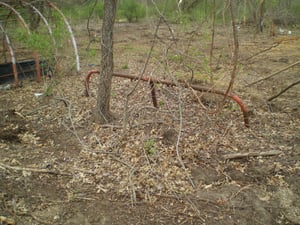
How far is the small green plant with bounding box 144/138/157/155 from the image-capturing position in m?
3.73

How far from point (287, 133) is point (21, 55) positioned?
26.6ft

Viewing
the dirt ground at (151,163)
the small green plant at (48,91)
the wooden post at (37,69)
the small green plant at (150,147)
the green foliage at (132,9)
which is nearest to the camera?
the dirt ground at (151,163)

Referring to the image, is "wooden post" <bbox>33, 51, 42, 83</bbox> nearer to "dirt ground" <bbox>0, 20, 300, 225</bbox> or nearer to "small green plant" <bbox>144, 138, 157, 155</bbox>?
"dirt ground" <bbox>0, 20, 300, 225</bbox>

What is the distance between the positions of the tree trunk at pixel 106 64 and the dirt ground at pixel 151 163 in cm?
20

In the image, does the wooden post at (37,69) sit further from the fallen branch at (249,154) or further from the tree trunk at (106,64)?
the fallen branch at (249,154)

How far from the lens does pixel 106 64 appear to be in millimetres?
4301

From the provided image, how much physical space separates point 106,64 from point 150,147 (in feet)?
4.63

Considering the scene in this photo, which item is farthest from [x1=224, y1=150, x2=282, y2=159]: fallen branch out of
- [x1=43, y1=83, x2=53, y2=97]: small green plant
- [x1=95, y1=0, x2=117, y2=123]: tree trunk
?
[x1=43, y1=83, x2=53, y2=97]: small green plant

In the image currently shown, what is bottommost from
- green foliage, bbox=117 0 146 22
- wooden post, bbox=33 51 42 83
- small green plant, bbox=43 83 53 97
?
small green plant, bbox=43 83 53 97

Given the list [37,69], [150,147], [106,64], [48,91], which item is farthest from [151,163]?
[37,69]

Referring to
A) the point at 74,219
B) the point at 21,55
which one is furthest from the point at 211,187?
the point at 21,55

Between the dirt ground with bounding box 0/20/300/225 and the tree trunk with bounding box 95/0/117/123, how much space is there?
204 millimetres

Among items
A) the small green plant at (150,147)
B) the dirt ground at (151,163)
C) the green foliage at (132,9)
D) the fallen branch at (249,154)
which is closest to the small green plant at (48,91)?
the dirt ground at (151,163)

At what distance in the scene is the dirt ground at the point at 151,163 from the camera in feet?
9.62
